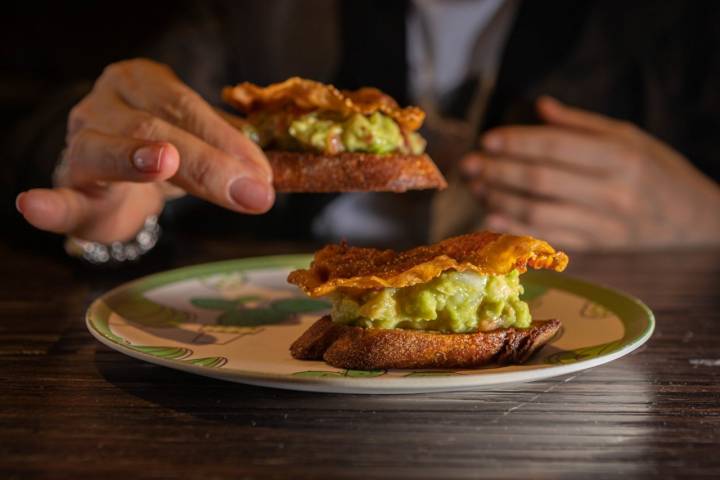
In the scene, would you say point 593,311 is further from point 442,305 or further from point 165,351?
point 165,351

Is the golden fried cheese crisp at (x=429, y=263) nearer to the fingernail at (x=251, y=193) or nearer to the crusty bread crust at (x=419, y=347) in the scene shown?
the crusty bread crust at (x=419, y=347)

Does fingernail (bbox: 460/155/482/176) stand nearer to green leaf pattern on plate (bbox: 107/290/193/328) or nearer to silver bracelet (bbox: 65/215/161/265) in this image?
silver bracelet (bbox: 65/215/161/265)

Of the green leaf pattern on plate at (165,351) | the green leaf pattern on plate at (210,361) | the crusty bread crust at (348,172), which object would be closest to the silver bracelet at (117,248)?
the crusty bread crust at (348,172)

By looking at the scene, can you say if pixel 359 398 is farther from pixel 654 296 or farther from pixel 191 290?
pixel 654 296

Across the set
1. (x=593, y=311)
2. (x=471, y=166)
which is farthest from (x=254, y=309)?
(x=471, y=166)

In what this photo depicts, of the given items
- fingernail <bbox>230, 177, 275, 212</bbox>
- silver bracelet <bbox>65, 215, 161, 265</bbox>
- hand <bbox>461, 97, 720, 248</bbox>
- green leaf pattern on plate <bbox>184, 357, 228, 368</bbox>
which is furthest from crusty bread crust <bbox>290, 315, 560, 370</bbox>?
hand <bbox>461, 97, 720, 248</bbox>

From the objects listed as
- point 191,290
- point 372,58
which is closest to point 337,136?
point 191,290
